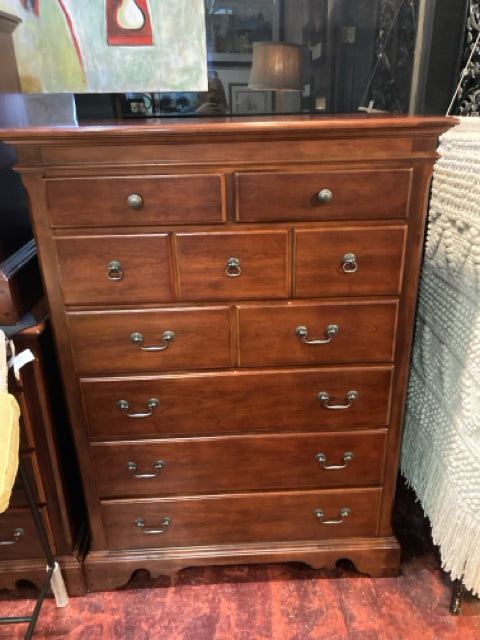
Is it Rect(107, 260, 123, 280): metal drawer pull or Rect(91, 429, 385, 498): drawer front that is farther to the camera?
Rect(91, 429, 385, 498): drawer front

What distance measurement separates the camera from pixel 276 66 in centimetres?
152

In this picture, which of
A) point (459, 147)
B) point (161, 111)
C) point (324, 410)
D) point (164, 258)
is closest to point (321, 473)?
point (324, 410)

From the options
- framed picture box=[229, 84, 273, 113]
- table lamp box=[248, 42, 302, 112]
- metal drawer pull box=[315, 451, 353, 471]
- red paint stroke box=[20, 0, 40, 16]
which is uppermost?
red paint stroke box=[20, 0, 40, 16]

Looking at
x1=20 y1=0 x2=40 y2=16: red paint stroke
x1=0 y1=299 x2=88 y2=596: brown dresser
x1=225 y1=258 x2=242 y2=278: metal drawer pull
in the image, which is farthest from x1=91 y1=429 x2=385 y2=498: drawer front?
x1=20 y1=0 x2=40 y2=16: red paint stroke

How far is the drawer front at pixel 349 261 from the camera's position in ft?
4.00

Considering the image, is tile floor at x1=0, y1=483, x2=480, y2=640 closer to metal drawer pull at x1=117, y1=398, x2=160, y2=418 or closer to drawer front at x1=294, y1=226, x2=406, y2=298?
A: metal drawer pull at x1=117, y1=398, x2=160, y2=418

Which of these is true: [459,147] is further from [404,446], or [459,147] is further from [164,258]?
[404,446]

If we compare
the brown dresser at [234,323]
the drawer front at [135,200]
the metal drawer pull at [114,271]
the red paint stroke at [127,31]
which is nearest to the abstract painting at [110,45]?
the red paint stroke at [127,31]

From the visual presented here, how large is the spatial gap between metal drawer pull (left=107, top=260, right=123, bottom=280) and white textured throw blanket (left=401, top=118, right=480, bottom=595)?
83 centimetres

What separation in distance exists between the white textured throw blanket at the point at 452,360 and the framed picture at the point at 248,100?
1.70ft

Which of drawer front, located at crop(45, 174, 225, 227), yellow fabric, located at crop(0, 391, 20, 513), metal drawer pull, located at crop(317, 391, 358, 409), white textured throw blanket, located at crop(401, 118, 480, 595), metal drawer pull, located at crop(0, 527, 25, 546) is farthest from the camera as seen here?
metal drawer pull, located at crop(0, 527, 25, 546)

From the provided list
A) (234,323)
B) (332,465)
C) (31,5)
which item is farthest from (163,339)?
(31,5)

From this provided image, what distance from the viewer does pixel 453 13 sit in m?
1.51

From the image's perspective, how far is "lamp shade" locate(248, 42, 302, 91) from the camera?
1505 millimetres
